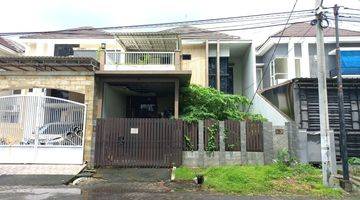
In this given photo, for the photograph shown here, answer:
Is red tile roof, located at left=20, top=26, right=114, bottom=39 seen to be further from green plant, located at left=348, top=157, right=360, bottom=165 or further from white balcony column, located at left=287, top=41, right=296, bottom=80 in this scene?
green plant, located at left=348, top=157, right=360, bottom=165

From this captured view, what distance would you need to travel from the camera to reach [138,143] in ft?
45.2

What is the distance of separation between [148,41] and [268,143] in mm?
8198

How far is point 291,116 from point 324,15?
19.9ft

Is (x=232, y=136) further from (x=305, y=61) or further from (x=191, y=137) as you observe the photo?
(x=305, y=61)

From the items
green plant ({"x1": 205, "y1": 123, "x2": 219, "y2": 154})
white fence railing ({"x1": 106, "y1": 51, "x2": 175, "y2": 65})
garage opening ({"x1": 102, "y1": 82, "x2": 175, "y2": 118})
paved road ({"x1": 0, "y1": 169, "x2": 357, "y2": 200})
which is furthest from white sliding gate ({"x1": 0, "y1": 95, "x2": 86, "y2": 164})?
green plant ({"x1": 205, "y1": 123, "x2": 219, "y2": 154})

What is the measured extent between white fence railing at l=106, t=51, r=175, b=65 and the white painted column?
9009 millimetres

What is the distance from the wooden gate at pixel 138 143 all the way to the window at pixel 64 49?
1108cm

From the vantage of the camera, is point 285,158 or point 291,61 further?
point 291,61

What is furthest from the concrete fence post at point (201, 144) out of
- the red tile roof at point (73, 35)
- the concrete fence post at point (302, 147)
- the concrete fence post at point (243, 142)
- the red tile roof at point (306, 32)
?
the red tile roof at point (73, 35)

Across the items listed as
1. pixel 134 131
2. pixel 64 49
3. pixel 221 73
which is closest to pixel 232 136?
pixel 134 131

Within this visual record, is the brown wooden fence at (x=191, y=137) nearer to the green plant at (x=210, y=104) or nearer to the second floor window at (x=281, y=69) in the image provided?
the green plant at (x=210, y=104)

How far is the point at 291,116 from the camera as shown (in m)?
16.3

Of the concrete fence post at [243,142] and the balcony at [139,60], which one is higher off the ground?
the balcony at [139,60]

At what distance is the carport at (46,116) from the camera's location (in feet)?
45.1
